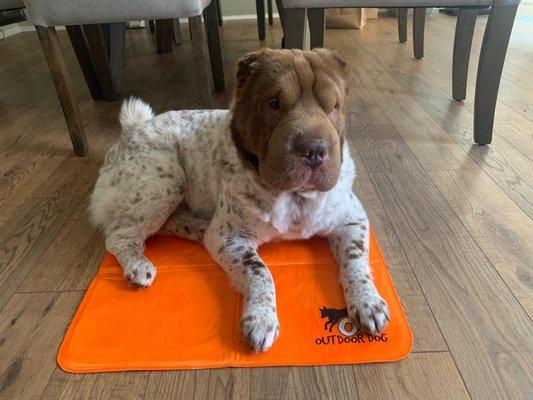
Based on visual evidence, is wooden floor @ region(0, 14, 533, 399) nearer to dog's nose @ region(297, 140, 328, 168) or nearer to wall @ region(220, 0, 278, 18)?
dog's nose @ region(297, 140, 328, 168)

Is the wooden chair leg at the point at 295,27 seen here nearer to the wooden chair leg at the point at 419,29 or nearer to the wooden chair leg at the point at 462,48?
the wooden chair leg at the point at 462,48

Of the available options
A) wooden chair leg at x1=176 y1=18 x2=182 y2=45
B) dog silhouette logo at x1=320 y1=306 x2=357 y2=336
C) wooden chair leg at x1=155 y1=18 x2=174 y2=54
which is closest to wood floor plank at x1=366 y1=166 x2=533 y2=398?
dog silhouette logo at x1=320 y1=306 x2=357 y2=336

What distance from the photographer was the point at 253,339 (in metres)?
1.23

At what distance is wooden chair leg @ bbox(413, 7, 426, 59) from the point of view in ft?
12.9

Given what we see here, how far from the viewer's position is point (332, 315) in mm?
1352

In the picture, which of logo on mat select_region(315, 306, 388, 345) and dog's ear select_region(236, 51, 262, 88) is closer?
logo on mat select_region(315, 306, 388, 345)

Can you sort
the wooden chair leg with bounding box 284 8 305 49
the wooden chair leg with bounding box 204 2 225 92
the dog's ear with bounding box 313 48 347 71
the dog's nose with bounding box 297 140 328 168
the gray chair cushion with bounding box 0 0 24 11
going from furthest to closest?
1. the wooden chair leg with bounding box 204 2 225 92
2. the gray chair cushion with bounding box 0 0 24 11
3. the wooden chair leg with bounding box 284 8 305 49
4. the dog's ear with bounding box 313 48 347 71
5. the dog's nose with bounding box 297 140 328 168

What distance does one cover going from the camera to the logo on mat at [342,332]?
4.12 feet

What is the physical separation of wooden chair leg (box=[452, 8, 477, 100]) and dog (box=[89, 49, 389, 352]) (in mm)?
1914

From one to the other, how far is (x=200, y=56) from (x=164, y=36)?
276 centimetres

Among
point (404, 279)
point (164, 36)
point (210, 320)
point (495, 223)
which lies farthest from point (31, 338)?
point (164, 36)

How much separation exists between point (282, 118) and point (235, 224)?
479 mm

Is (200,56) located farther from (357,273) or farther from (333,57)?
(357,273)

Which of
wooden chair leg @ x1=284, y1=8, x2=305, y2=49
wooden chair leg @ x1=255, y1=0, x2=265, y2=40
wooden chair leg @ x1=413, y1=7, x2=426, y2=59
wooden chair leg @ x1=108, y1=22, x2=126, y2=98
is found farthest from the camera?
wooden chair leg @ x1=255, y1=0, x2=265, y2=40
